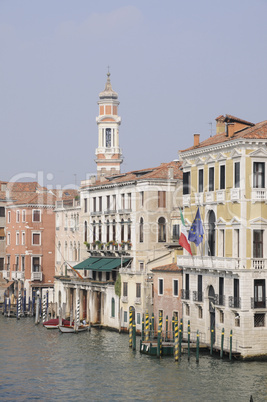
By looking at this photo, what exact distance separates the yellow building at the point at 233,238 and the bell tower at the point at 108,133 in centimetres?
5274

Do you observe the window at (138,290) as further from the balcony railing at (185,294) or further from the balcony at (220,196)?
the balcony at (220,196)

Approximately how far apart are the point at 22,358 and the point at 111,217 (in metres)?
19.8

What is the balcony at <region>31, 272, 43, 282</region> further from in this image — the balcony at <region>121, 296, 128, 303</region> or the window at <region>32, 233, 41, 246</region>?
the balcony at <region>121, 296, 128, 303</region>

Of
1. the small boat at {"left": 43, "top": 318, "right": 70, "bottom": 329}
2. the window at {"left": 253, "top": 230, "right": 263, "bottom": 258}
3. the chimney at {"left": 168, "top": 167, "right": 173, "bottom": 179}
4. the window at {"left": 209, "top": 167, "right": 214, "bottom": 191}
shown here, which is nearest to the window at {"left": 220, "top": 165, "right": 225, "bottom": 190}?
the window at {"left": 209, "top": 167, "right": 214, "bottom": 191}

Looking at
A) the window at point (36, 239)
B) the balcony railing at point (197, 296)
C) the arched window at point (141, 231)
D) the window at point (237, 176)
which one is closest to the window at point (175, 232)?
the arched window at point (141, 231)

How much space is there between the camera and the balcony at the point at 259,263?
4469 centimetres

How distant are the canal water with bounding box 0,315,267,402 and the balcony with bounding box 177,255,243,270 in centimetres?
473

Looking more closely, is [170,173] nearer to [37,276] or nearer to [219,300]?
[219,300]

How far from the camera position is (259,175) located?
44969 millimetres

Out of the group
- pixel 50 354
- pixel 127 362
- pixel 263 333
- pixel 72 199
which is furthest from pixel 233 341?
pixel 72 199

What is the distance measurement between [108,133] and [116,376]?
204ft

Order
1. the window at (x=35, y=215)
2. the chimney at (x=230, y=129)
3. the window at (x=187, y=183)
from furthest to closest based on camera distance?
the window at (x=35, y=215)
the window at (x=187, y=183)
the chimney at (x=230, y=129)

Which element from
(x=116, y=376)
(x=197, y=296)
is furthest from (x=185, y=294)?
(x=116, y=376)

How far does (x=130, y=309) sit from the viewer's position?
5925 cm
